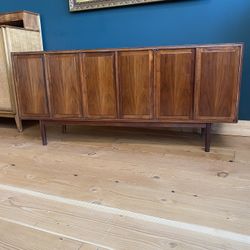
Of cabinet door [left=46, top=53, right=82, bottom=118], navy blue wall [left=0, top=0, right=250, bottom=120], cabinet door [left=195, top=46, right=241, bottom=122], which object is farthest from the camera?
navy blue wall [left=0, top=0, right=250, bottom=120]

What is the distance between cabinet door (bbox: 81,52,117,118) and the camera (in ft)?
5.51

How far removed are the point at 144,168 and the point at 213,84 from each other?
67cm

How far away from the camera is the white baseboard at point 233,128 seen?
1.97 m

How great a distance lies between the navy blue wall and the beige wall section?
1.40ft

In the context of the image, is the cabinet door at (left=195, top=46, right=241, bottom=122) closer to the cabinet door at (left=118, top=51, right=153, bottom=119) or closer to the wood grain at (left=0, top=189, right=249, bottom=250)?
the cabinet door at (left=118, top=51, right=153, bottom=119)

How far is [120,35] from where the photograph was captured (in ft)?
6.97

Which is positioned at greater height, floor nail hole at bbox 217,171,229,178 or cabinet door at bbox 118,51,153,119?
cabinet door at bbox 118,51,153,119

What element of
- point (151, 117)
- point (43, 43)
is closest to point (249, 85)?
point (151, 117)

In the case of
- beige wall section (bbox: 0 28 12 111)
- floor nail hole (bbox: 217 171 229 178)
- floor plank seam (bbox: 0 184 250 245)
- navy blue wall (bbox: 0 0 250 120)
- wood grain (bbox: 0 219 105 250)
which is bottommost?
floor nail hole (bbox: 217 171 229 178)

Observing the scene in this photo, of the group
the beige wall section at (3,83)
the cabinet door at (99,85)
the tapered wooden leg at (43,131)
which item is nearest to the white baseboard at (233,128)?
the cabinet door at (99,85)

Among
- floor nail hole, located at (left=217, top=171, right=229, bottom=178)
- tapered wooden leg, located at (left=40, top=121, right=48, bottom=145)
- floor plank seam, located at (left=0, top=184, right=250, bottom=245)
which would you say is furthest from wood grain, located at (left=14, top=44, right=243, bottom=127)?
floor plank seam, located at (left=0, top=184, right=250, bottom=245)

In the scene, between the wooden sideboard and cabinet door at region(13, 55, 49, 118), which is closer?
the wooden sideboard

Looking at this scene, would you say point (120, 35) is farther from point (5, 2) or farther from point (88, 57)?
point (5, 2)

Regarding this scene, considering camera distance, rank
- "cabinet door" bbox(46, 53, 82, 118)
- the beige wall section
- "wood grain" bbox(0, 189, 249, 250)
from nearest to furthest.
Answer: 1. "wood grain" bbox(0, 189, 249, 250)
2. "cabinet door" bbox(46, 53, 82, 118)
3. the beige wall section
